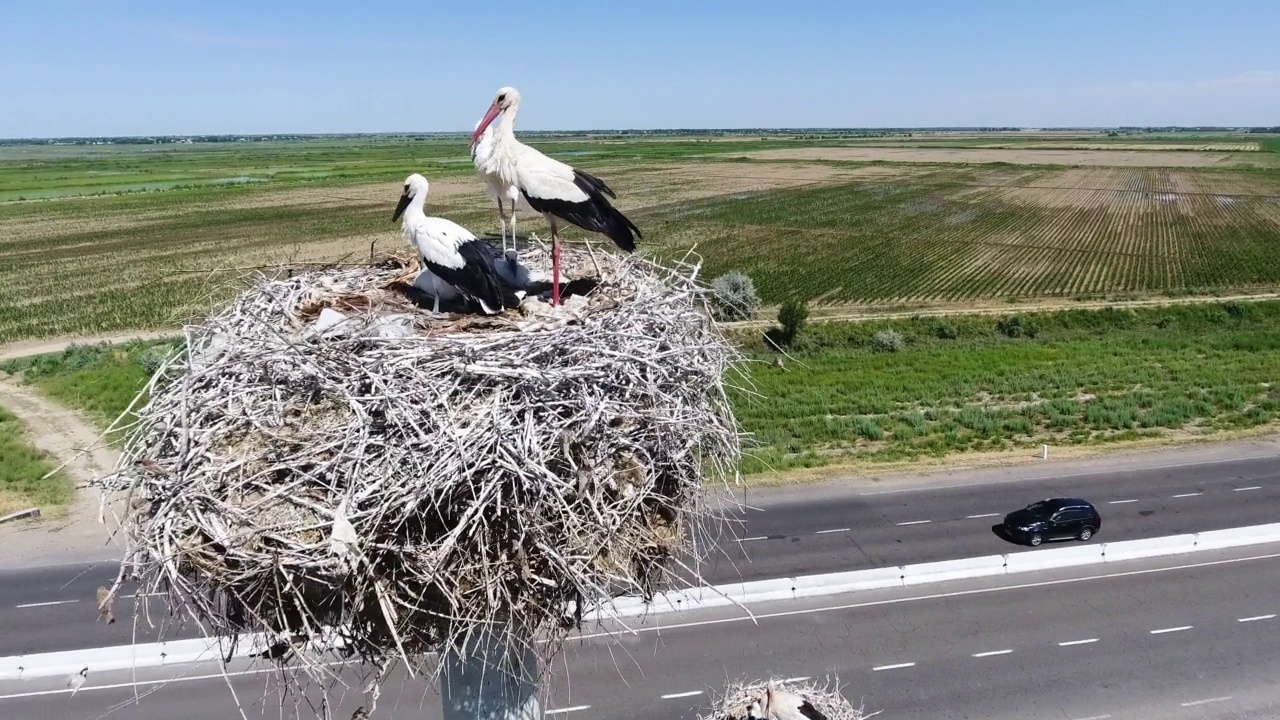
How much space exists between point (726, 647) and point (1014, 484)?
1113 cm

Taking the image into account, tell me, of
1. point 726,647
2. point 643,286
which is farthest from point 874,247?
point 643,286

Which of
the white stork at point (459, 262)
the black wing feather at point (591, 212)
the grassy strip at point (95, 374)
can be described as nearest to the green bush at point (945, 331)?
the grassy strip at point (95, 374)

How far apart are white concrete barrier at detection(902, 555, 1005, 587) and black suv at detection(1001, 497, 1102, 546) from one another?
1799mm

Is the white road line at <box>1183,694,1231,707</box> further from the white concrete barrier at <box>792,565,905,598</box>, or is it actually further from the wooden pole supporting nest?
the wooden pole supporting nest

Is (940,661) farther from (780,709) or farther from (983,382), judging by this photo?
(983,382)

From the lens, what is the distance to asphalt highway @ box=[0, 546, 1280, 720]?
1225cm

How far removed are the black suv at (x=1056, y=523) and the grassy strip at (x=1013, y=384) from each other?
17.0 ft

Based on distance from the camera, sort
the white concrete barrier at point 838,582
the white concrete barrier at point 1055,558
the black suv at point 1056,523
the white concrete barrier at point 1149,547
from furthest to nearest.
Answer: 1. the black suv at point 1056,523
2. the white concrete barrier at point 1149,547
3. the white concrete barrier at point 1055,558
4. the white concrete barrier at point 838,582

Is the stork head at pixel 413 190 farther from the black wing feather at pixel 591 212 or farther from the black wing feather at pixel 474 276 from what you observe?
the black wing feather at pixel 591 212

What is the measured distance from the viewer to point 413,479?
4.11m

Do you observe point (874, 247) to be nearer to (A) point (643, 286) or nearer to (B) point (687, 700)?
(B) point (687, 700)

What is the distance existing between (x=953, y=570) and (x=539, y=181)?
1317 cm

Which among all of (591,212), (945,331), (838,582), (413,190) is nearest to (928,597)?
(838,582)

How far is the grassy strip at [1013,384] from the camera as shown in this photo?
24.2m
